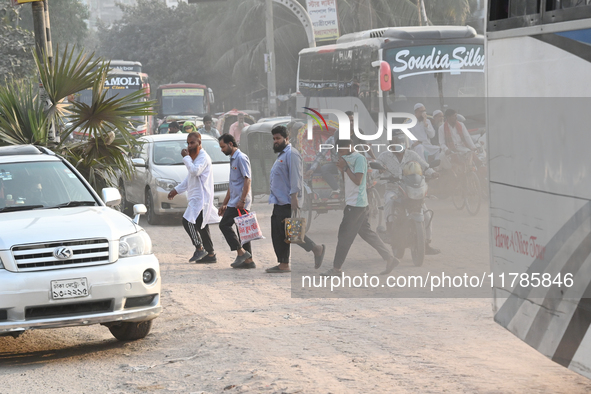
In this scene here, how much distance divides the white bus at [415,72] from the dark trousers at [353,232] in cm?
168

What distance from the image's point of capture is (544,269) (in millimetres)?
4281

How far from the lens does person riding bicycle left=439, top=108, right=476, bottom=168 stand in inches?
417

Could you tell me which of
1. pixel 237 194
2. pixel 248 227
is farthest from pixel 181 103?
pixel 248 227

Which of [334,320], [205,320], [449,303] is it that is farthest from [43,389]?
[449,303]

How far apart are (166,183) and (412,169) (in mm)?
6649

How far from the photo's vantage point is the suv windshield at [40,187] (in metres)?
7.01

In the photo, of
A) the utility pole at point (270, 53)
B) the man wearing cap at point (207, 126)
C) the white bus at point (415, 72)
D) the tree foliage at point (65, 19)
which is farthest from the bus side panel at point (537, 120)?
the tree foliage at point (65, 19)

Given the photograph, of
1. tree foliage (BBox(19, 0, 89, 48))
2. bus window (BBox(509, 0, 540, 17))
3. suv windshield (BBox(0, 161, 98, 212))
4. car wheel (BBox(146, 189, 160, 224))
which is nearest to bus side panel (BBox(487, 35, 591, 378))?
bus window (BBox(509, 0, 540, 17))

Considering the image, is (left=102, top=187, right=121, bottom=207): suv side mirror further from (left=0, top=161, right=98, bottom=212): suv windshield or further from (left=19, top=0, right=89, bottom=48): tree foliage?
(left=19, top=0, right=89, bottom=48): tree foliage

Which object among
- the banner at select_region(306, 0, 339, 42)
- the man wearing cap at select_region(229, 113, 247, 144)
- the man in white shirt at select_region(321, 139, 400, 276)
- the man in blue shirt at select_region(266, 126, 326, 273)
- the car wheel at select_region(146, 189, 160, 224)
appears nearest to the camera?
the man in white shirt at select_region(321, 139, 400, 276)

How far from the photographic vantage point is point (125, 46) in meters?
63.2

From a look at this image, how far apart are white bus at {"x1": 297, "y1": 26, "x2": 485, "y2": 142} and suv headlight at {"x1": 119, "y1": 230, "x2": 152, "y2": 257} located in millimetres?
4608

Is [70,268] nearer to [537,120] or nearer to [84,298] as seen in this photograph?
[84,298]

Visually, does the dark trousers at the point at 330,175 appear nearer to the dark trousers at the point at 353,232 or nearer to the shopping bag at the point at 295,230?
the shopping bag at the point at 295,230
